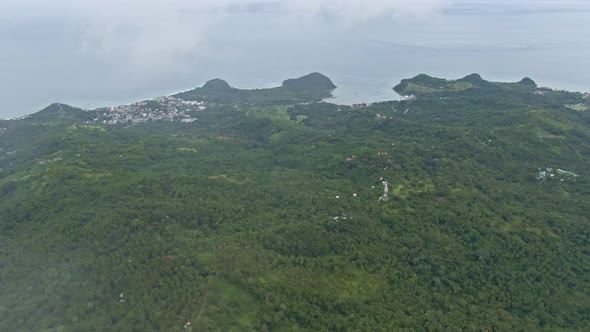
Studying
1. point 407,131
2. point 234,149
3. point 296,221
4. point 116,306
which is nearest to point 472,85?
point 407,131

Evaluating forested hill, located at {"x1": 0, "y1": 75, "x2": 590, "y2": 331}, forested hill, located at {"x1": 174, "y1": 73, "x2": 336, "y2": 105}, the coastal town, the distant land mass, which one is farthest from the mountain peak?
forested hill, located at {"x1": 0, "y1": 75, "x2": 590, "y2": 331}

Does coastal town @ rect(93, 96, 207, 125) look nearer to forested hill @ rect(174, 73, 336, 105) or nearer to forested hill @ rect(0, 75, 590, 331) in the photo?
forested hill @ rect(174, 73, 336, 105)

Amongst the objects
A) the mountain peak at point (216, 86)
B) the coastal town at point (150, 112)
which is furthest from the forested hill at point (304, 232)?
the mountain peak at point (216, 86)

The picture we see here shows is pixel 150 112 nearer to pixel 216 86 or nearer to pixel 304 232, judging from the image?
pixel 216 86

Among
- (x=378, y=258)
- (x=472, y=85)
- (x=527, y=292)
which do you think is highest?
(x=472, y=85)

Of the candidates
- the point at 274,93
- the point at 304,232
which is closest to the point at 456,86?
the point at 274,93

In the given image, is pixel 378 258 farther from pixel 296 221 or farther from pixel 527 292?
pixel 527 292

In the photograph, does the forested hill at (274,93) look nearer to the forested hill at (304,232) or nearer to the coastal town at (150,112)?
the coastal town at (150,112)
